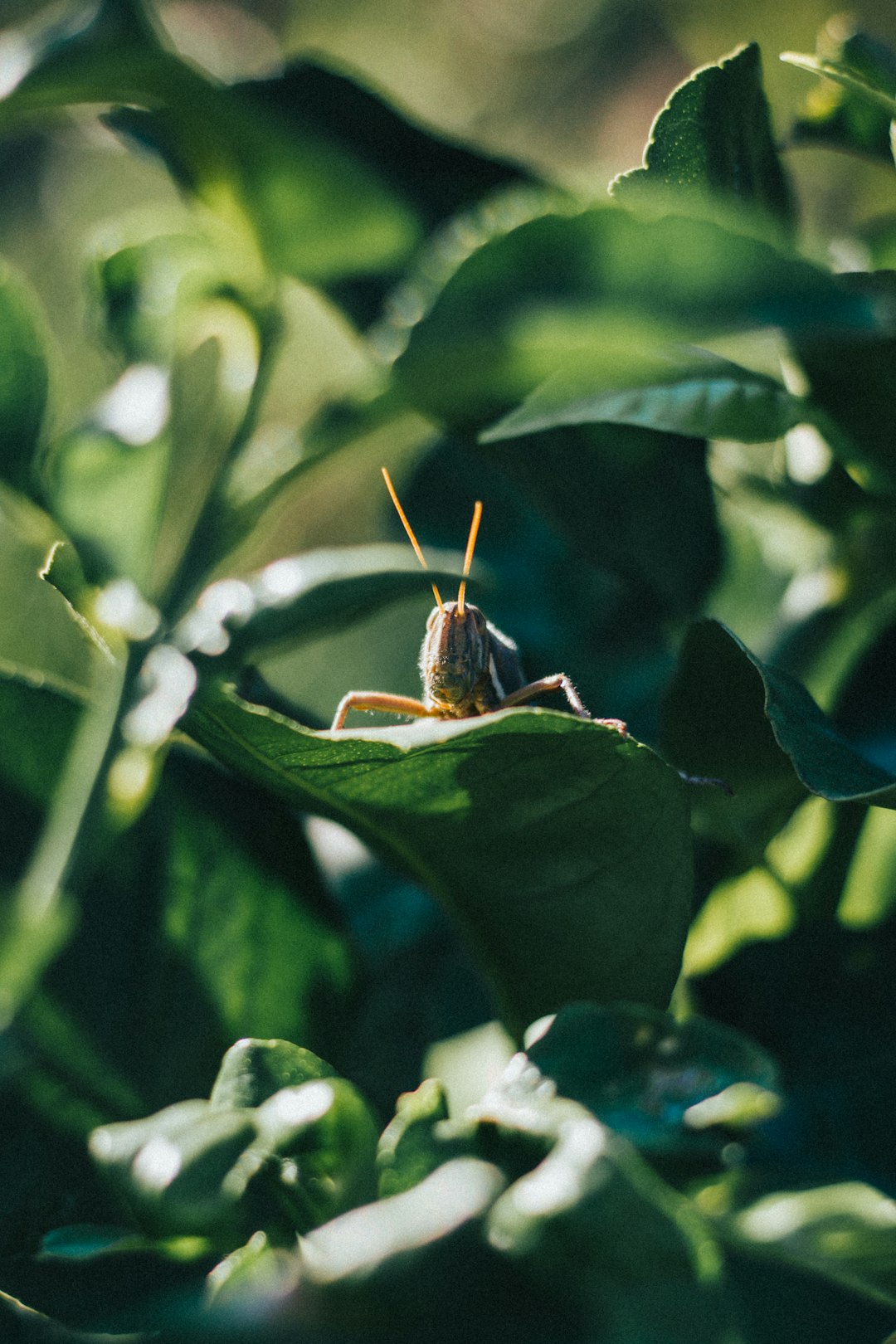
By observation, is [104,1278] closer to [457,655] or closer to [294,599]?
[294,599]

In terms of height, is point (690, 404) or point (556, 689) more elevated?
point (690, 404)

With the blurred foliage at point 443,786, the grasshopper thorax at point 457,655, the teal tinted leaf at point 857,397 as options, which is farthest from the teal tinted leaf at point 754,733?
the grasshopper thorax at point 457,655

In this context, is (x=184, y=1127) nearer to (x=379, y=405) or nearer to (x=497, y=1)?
(x=379, y=405)

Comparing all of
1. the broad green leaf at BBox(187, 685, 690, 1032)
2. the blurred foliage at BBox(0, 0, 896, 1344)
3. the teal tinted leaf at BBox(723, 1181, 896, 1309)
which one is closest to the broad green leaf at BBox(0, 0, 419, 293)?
the blurred foliage at BBox(0, 0, 896, 1344)

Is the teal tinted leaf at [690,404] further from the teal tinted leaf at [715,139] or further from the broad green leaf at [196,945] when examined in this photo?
the broad green leaf at [196,945]

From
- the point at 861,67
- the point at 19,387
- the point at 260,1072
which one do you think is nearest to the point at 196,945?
the point at 260,1072

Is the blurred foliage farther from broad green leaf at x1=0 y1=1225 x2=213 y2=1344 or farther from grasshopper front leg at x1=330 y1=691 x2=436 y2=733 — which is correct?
grasshopper front leg at x1=330 y1=691 x2=436 y2=733

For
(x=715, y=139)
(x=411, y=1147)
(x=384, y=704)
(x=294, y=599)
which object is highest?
(x=715, y=139)
